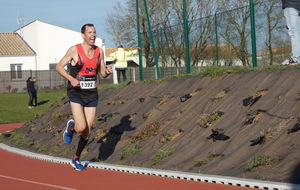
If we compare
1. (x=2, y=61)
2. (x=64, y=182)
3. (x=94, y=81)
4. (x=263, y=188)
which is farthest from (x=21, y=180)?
(x=2, y=61)

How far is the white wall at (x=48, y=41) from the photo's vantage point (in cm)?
6222

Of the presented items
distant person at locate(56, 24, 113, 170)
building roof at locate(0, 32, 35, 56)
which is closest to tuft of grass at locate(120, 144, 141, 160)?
distant person at locate(56, 24, 113, 170)

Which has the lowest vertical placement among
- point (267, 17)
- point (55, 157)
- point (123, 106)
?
point (55, 157)

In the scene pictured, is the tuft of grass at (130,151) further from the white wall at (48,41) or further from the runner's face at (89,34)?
the white wall at (48,41)

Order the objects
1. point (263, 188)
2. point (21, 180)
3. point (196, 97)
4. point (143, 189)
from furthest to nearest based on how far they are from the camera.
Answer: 1. point (196, 97)
2. point (21, 180)
3. point (143, 189)
4. point (263, 188)

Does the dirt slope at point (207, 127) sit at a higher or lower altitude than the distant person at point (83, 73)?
lower

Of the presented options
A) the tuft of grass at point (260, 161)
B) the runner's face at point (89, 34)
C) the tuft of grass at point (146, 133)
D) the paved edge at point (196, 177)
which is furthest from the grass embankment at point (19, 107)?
the tuft of grass at point (260, 161)

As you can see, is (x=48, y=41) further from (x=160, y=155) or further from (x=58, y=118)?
(x=160, y=155)

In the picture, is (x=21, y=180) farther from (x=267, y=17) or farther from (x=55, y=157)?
(x=267, y=17)

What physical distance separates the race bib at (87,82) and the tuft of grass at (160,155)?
1847mm

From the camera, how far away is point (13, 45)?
2504 inches

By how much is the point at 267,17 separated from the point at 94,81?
6.21 meters

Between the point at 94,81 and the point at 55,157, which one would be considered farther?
the point at 55,157

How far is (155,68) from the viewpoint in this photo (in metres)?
21.7
